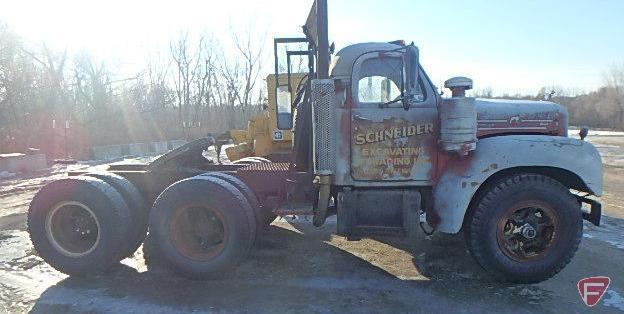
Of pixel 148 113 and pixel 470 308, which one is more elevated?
pixel 148 113

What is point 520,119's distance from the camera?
4.82m

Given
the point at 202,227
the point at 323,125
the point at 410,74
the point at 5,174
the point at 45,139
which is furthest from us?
the point at 45,139

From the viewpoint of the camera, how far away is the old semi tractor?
176 inches

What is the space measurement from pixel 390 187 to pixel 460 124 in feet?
3.51

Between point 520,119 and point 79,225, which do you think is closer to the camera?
point 520,119

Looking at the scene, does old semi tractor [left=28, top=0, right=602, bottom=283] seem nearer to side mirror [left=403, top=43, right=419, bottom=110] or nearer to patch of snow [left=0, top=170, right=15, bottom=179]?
side mirror [left=403, top=43, right=419, bottom=110]

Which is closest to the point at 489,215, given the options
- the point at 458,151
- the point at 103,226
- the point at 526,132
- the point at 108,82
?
the point at 458,151

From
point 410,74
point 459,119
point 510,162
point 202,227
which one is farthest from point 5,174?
point 510,162

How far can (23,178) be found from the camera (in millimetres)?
14578

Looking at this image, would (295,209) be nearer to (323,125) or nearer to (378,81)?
(323,125)

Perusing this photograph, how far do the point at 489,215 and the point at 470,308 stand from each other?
105 cm

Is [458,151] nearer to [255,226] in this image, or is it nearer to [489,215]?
[489,215]

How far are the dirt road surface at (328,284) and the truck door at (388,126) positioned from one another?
1215mm

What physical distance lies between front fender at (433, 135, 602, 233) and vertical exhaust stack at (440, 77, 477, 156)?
19 centimetres
